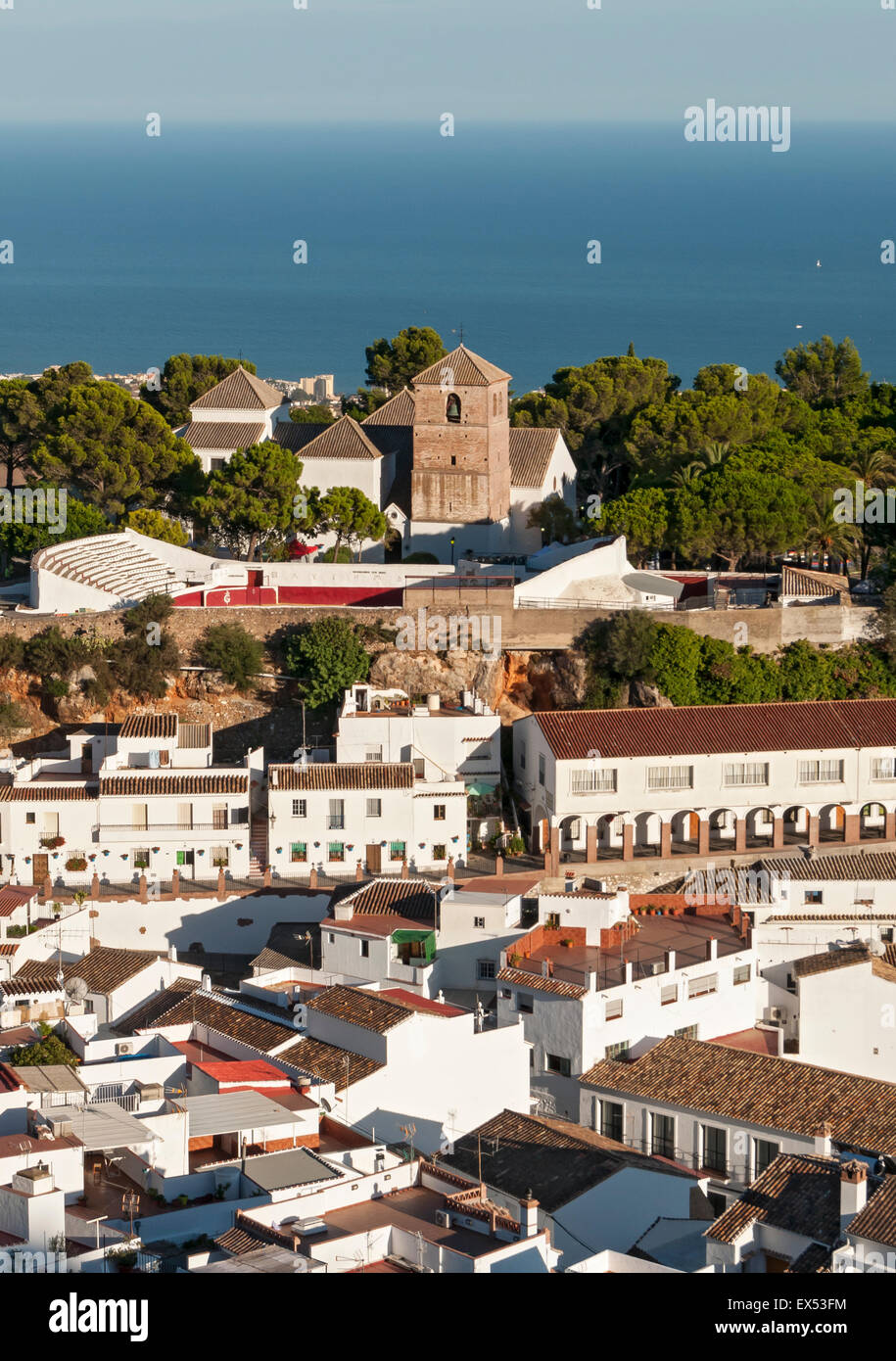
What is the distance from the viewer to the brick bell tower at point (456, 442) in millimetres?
42656

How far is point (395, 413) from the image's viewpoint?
4797cm

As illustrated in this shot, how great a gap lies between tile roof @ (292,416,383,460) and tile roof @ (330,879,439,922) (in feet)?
50.4

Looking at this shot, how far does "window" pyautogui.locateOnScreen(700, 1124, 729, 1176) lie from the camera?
950 inches

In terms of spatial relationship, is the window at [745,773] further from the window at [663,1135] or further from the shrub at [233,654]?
the window at [663,1135]

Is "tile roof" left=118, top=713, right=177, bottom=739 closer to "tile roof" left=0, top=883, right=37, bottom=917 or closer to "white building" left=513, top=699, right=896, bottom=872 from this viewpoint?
"tile roof" left=0, top=883, right=37, bottom=917

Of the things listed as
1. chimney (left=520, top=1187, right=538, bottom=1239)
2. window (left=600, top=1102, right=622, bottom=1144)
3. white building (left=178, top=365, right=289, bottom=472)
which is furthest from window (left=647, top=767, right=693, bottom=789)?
white building (left=178, top=365, right=289, bottom=472)

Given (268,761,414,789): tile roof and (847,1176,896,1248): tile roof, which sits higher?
(268,761,414,789): tile roof

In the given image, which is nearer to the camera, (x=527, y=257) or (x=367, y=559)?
(x=367, y=559)

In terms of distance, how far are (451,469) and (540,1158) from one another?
22423 millimetres

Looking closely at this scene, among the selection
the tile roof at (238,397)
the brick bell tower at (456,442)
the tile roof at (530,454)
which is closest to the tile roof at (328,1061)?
the brick bell tower at (456,442)
